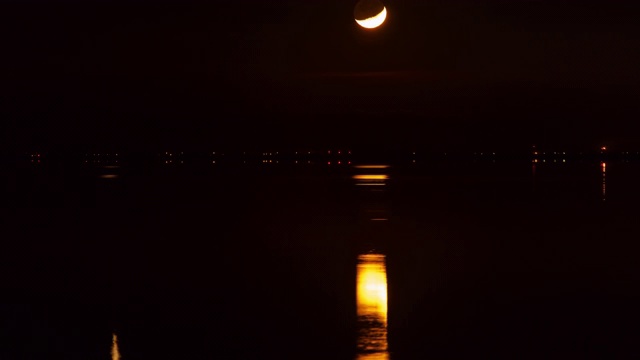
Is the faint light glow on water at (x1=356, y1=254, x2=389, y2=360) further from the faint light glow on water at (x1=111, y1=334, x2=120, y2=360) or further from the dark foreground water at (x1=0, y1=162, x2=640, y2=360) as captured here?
the faint light glow on water at (x1=111, y1=334, x2=120, y2=360)

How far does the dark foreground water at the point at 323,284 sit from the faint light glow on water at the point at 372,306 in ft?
0.08

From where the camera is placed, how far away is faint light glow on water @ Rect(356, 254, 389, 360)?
751 cm

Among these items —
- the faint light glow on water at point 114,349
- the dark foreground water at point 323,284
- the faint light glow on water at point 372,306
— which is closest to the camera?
the faint light glow on water at point 114,349

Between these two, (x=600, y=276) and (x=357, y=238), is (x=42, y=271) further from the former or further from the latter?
(x=600, y=276)

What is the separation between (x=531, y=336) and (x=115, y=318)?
12.8ft

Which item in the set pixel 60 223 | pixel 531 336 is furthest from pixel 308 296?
pixel 60 223

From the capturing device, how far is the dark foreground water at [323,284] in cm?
774

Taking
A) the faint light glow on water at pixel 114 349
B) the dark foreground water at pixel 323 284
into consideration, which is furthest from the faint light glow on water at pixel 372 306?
the faint light glow on water at pixel 114 349

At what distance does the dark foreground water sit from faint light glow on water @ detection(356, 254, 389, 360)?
0.02 meters

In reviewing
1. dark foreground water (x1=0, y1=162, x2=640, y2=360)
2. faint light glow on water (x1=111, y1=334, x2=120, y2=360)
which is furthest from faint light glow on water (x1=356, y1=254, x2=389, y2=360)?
faint light glow on water (x1=111, y1=334, x2=120, y2=360)

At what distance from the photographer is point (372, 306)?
9.48 meters

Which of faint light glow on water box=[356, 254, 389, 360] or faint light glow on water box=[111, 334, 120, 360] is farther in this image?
faint light glow on water box=[356, 254, 389, 360]

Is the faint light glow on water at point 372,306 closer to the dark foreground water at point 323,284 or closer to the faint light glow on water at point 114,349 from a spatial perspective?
the dark foreground water at point 323,284

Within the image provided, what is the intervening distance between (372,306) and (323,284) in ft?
5.04
